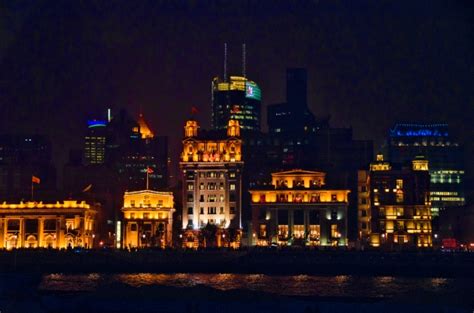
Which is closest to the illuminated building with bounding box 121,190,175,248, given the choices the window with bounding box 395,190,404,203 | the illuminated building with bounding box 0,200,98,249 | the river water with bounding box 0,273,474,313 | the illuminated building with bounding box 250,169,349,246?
the illuminated building with bounding box 0,200,98,249

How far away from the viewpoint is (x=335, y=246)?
166 metres

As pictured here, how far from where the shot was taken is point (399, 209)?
176 meters

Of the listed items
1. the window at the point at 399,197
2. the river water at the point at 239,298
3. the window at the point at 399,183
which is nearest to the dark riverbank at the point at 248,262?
the river water at the point at 239,298

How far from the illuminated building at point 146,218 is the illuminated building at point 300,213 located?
1768 centimetres

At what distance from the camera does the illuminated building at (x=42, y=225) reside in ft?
575

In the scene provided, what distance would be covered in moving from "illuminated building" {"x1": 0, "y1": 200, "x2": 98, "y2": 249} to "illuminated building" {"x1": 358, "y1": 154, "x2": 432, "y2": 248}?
2280 inches

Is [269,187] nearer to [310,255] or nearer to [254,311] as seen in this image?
[310,255]

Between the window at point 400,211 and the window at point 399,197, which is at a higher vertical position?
the window at point 399,197

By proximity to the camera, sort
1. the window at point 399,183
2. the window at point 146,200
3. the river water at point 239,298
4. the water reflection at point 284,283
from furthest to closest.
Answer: the window at point 146,200 < the window at point 399,183 < the water reflection at point 284,283 < the river water at point 239,298

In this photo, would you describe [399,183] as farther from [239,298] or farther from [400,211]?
[239,298]

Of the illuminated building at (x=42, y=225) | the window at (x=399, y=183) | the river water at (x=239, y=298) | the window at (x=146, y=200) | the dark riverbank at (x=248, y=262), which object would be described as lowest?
the river water at (x=239, y=298)

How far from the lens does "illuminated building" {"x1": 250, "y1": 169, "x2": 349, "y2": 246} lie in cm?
17138

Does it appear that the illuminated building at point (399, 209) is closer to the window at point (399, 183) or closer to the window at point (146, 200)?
the window at point (399, 183)

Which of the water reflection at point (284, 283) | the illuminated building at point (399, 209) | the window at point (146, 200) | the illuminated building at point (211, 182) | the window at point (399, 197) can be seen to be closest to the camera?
the water reflection at point (284, 283)
